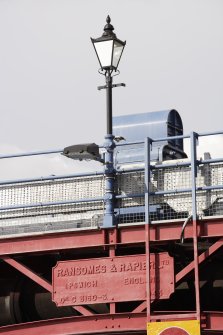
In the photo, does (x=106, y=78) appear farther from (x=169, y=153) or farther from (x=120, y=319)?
(x=120, y=319)

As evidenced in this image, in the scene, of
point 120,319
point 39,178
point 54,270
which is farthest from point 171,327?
point 39,178

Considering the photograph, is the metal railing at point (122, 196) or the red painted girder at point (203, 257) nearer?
the red painted girder at point (203, 257)

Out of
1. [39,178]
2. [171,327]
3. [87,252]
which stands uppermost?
[39,178]

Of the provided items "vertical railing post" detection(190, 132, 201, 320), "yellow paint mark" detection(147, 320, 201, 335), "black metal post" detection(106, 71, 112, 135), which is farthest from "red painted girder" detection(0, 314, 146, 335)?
"black metal post" detection(106, 71, 112, 135)

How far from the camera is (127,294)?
18.7 m

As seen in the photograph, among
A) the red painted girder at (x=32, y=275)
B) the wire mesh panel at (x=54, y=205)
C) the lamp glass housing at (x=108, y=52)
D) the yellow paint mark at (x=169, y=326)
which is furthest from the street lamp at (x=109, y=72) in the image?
the yellow paint mark at (x=169, y=326)

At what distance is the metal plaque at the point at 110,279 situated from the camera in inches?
731

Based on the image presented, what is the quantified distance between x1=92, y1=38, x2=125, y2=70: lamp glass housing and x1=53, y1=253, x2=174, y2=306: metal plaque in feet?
12.9

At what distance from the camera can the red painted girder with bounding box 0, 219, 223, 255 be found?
60.6 ft

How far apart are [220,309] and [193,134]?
3650 mm

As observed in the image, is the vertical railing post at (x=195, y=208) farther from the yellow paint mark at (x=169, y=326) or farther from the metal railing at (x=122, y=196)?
the yellow paint mark at (x=169, y=326)

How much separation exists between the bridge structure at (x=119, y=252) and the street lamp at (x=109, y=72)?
0.52ft

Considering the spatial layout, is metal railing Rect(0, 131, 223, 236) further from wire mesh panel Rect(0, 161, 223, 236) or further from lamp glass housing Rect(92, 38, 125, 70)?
lamp glass housing Rect(92, 38, 125, 70)

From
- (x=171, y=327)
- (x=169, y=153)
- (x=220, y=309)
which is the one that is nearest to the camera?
(x=171, y=327)
